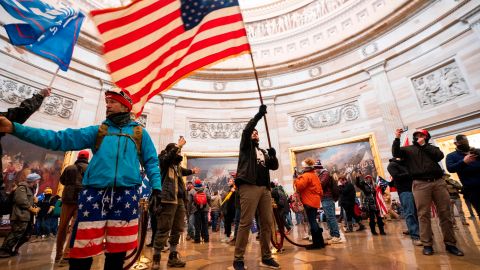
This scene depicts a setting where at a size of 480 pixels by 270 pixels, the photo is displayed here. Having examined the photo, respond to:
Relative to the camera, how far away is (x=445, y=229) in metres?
3.15

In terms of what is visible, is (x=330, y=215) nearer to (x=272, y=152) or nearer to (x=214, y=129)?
(x=272, y=152)

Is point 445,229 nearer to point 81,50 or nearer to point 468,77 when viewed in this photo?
point 468,77

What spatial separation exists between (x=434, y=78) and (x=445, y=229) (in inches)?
372

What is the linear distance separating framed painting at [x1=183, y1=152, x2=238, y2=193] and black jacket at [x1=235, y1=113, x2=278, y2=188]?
9292 mm

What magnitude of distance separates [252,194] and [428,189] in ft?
8.25

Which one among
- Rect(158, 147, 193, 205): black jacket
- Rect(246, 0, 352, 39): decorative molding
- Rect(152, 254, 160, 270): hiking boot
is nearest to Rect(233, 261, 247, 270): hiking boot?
Rect(152, 254, 160, 270): hiking boot

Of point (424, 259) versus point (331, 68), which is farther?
point (331, 68)

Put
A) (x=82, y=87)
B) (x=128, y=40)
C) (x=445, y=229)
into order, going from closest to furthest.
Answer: (x=445, y=229), (x=128, y=40), (x=82, y=87)

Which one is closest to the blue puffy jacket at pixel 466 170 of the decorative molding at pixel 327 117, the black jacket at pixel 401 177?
the black jacket at pixel 401 177

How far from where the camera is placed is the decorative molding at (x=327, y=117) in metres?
12.3

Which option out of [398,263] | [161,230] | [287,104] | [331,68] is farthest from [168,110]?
[398,263]

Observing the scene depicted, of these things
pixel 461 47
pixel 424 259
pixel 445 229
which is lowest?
pixel 424 259

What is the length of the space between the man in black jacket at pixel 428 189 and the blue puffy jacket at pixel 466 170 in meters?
0.27

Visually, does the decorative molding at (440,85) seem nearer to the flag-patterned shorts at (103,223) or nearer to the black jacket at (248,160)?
the black jacket at (248,160)
